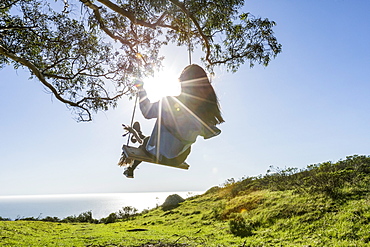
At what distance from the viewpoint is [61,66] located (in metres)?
7.55

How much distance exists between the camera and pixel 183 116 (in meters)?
3.04

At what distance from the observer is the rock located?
19.3 meters

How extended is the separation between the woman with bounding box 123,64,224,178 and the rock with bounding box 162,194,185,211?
55.8 feet

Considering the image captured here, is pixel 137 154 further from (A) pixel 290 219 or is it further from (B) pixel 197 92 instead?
(A) pixel 290 219

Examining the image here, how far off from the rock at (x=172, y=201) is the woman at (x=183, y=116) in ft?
55.8

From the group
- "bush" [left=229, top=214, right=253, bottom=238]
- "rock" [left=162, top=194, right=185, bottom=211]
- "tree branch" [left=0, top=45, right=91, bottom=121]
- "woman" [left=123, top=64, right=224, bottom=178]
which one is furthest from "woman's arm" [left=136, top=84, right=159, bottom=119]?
"rock" [left=162, top=194, right=185, bottom=211]

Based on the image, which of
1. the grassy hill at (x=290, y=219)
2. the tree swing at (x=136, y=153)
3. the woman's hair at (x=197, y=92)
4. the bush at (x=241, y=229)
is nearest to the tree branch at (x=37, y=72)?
the tree swing at (x=136, y=153)

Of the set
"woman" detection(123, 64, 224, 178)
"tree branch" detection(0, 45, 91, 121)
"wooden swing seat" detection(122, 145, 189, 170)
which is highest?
"tree branch" detection(0, 45, 91, 121)

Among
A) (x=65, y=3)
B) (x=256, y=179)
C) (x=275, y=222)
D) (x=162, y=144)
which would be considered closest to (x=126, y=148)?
(x=162, y=144)

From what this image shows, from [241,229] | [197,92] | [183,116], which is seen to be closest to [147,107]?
[183,116]

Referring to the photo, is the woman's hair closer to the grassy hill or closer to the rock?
the grassy hill

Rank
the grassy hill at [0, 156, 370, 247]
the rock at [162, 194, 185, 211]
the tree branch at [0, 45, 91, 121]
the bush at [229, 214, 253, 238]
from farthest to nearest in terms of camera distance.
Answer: the rock at [162, 194, 185, 211] < the bush at [229, 214, 253, 238] < the grassy hill at [0, 156, 370, 247] < the tree branch at [0, 45, 91, 121]

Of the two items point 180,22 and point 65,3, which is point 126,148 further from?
point 65,3

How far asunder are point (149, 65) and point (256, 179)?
10481mm
